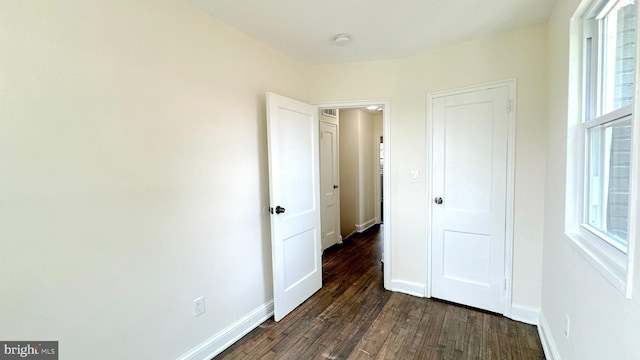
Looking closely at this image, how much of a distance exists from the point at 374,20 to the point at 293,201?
5.33ft

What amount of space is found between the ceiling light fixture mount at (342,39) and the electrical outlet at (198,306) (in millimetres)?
2267

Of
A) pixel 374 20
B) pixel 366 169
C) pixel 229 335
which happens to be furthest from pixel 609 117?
pixel 366 169

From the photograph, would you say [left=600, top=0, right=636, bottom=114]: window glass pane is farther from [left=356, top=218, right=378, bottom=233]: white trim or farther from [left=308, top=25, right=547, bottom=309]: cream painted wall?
[left=356, top=218, right=378, bottom=233]: white trim

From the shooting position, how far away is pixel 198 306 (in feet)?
6.39

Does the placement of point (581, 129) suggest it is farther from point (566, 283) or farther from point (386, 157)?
point (386, 157)

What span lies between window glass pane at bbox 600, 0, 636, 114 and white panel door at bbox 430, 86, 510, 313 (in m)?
0.94

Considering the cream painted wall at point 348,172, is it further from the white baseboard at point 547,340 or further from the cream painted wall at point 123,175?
the white baseboard at point 547,340

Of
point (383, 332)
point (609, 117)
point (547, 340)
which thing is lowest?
point (383, 332)

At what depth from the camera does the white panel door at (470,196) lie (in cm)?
242

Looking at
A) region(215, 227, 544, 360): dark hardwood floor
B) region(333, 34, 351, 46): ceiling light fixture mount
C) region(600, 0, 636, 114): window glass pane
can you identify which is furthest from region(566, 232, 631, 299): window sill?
region(333, 34, 351, 46): ceiling light fixture mount

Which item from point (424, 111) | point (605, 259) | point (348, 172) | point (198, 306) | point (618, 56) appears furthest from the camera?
point (348, 172)

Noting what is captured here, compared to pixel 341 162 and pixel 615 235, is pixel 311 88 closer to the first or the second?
pixel 341 162

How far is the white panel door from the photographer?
2.42 metres

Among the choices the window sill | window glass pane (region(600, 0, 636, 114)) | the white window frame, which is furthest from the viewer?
the white window frame
